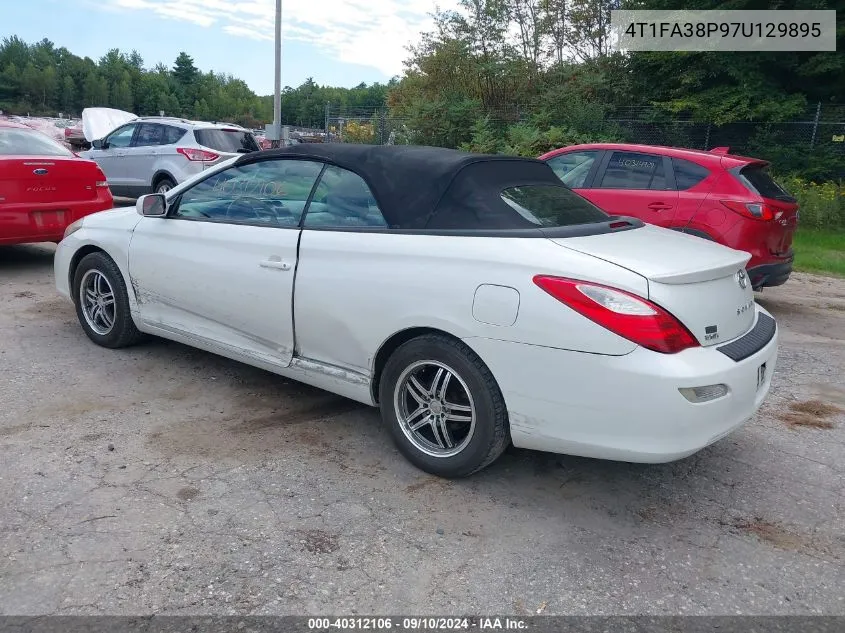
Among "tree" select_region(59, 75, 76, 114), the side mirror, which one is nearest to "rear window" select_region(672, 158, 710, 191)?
the side mirror

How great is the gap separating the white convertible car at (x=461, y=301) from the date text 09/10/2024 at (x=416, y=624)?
864 mm

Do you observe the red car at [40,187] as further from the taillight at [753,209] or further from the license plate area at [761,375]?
the license plate area at [761,375]

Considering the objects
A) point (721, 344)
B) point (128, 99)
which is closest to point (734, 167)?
point (721, 344)

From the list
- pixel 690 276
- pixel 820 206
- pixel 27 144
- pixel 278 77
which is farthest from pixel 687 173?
pixel 278 77

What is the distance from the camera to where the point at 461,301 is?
3.24 meters

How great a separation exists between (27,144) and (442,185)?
625 cm

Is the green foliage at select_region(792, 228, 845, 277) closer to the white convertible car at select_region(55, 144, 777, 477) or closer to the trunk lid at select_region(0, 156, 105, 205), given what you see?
the white convertible car at select_region(55, 144, 777, 477)

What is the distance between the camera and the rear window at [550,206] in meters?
3.62

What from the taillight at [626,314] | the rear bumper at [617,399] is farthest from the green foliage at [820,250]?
the taillight at [626,314]

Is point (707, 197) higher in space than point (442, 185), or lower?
lower

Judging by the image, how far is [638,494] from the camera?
3.48m

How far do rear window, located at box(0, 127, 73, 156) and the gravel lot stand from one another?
4092mm

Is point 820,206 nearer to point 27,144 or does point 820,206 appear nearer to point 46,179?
point 46,179

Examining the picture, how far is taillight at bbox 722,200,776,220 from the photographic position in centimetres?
676
